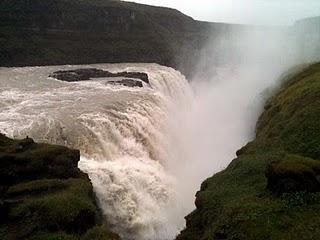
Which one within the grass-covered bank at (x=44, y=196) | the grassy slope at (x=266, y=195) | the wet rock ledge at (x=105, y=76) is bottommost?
the wet rock ledge at (x=105, y=76)

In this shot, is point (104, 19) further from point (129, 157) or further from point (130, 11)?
point (129, 157)

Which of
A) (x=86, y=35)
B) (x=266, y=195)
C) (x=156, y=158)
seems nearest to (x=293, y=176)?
(x=266, y=195)

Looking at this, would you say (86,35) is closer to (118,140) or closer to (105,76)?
(105,76)

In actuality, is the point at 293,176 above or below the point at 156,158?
above

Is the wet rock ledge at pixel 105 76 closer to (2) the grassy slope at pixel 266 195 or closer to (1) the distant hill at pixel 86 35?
(2) the grassy slope at pixel 266 195

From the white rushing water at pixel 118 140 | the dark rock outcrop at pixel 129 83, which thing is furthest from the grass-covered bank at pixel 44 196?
the dark rock outcrop at pixel 129 83
